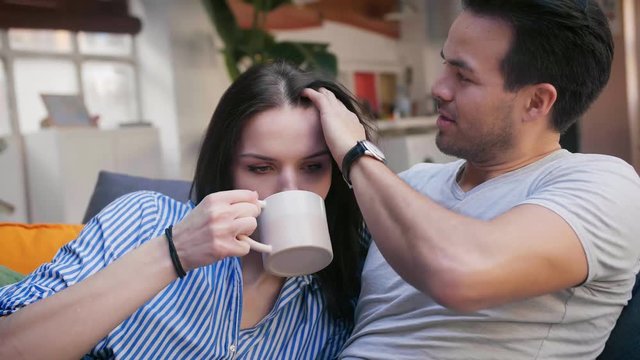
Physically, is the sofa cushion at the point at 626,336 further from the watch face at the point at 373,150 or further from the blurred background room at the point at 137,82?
the blurred background room at the point at 137,82

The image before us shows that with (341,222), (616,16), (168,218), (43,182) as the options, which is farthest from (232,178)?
(616,16)

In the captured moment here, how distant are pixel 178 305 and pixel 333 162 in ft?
1.27

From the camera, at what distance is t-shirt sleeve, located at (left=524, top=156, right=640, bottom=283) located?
3.05 feet

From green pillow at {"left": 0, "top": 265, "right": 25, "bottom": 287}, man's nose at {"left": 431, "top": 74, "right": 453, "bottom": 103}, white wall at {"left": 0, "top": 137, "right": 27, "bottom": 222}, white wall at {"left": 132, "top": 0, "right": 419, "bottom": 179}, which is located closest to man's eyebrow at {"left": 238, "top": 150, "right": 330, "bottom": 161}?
man's nose at {"left": 431, "top": 74, "right": 453, "bottom": 103}

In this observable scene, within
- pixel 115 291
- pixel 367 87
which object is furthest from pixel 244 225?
pixel 367 87

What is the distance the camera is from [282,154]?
113 cm

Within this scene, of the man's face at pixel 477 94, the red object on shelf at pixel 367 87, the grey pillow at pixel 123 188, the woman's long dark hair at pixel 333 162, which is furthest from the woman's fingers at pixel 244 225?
the red object on shelf at pixel 367 87

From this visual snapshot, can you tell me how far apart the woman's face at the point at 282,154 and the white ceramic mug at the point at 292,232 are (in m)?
0.15

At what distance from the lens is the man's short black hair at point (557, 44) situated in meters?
1.11

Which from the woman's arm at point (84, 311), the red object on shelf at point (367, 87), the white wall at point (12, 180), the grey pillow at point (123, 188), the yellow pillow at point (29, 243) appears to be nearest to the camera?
the woman's arm at point (84, 311)

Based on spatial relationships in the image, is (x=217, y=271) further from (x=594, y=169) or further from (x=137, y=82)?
(x=137, y=82)

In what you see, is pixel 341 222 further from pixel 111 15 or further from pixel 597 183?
pixel 111 15

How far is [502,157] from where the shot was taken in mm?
1183

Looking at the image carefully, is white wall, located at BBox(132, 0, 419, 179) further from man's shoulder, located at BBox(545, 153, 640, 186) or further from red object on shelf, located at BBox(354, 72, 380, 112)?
man's shoulder, located at BBox(545, 153, 640, 186)
